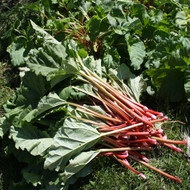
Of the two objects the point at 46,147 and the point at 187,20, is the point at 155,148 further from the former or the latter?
the point at 187,20

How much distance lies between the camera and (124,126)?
2.62 metres

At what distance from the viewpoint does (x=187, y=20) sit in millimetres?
3264

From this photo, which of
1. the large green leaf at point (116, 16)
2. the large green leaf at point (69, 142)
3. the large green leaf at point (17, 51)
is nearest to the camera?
the large green leaf at point (69, 142)

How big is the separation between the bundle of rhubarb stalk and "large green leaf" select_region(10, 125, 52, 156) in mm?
398

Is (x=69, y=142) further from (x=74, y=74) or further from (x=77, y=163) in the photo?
(x=74, y=74)

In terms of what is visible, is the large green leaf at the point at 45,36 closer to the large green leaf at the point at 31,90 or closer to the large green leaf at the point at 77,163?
the large green leaf at the point at 31,90

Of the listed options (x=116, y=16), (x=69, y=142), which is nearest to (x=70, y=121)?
(x=69, y=142)

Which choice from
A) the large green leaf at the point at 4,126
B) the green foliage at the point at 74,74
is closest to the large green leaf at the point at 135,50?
the green foliage at the point at 74,74

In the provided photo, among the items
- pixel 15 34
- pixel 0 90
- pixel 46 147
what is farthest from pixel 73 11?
pixel 46 147

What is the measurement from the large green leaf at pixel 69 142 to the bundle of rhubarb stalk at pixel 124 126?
104 millimetres

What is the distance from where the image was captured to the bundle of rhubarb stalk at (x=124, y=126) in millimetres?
2582

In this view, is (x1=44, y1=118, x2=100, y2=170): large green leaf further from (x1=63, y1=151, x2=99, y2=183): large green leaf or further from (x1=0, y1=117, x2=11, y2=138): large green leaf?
(x1=0, y1=117, x2=11, y2=138): large green leaf

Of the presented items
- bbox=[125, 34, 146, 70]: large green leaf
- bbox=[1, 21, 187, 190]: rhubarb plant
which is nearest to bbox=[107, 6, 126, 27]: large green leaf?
bbox=[125, 34, 146, 70]: large green leaf

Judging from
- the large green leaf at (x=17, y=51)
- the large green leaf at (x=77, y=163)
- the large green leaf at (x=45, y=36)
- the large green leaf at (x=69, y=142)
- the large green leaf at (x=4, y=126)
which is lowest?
the large green leaf at (x=77, y=163)
